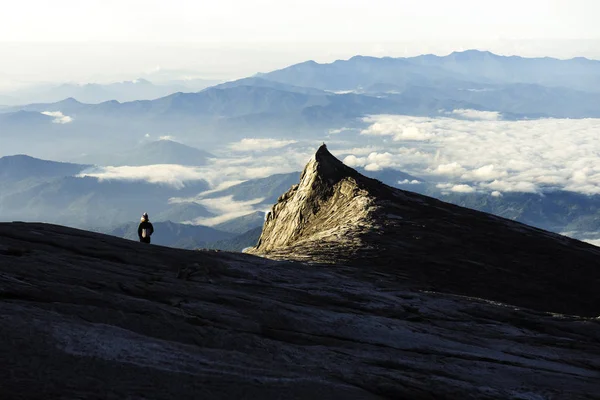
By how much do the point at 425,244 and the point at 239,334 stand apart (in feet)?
119

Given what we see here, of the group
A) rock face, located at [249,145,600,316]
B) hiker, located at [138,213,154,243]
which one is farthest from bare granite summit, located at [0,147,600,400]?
hiker, located at [138,213,154,243]

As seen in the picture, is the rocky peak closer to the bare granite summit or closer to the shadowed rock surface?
the bare granite summit

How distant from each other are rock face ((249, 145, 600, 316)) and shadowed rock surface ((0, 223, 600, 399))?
39.9ft

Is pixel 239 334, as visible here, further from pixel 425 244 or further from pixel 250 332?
pixel 425 244

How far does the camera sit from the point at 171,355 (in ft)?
48.4

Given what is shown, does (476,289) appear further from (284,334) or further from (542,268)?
(284,334)

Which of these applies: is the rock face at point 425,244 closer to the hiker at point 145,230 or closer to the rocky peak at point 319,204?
the rocky peak at point 319,204

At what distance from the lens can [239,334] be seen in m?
17.8

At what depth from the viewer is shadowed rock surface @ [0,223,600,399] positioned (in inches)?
539

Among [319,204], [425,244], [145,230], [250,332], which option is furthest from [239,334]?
[319,204]

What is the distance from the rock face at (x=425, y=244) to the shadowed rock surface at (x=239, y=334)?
479 inches

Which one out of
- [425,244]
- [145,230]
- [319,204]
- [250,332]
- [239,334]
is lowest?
[250,332]

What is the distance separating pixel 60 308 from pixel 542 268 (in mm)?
44403

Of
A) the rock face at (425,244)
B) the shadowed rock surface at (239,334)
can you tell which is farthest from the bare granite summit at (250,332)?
the rock face at (425,244)
